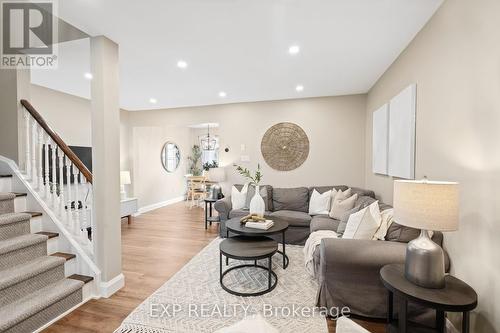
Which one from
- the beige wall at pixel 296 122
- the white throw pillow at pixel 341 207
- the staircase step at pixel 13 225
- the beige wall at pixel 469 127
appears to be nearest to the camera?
the beige wall at pixel 469 127

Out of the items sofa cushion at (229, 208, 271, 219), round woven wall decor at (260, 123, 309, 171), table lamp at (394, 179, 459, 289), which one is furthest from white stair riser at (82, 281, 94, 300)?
round woven wall decor at (260, 123, 309, 171)

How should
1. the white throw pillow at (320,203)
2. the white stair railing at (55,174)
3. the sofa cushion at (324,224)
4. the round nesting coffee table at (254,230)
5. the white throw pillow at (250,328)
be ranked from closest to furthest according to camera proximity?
the white throw pillow at (250,328) < the white stair railing at (55,174) < the round nesting coffee table at (254,230) < the sofa cushion at (324,224) < the white throw pillow at (320,203)

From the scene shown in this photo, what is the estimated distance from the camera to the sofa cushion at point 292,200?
423cm

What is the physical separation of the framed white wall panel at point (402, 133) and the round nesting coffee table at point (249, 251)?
1671mm

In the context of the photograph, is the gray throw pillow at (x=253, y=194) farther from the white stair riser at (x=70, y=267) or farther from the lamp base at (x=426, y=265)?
the lamp base at (x=426, y=265)

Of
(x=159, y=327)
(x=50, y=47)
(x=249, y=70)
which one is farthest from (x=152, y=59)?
(x=159, y=327)

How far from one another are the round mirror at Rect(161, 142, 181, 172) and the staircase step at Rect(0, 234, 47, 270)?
16.2ft

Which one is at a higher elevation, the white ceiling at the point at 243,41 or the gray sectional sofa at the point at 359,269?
the white ceiling at the point at 243,41

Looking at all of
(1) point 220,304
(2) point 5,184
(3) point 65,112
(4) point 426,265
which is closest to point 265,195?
(1) point 220,304

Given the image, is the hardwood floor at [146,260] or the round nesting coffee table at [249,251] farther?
the round nesting coffee table at [249,251]

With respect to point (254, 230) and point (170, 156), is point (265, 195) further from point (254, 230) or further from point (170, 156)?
point (170, 156)

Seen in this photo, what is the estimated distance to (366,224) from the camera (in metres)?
2.27

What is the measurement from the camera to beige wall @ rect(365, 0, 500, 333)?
1417 millimetres

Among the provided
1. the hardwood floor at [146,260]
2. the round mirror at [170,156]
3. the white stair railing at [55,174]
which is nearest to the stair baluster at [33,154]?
the white stair railing at [55,174]
